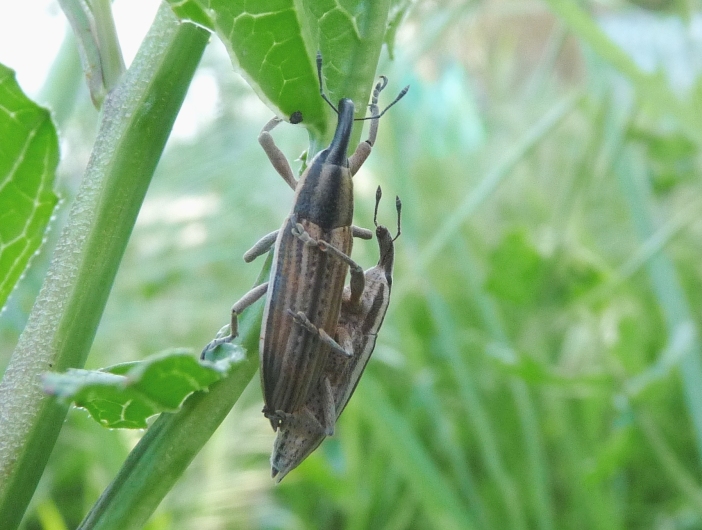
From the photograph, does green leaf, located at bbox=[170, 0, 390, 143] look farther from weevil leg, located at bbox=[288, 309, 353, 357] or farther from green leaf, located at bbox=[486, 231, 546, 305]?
green leaf, located at bbox=[486, 231, 546, 305]

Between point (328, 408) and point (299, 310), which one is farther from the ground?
point (299, 310)

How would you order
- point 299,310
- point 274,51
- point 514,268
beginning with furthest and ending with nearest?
1. point 514,268
2. point 299,310
3. point 274,51

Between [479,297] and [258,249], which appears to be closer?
[258,249]

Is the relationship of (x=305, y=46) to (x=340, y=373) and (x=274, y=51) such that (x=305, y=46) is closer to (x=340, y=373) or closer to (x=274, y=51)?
(x=274, y=51)

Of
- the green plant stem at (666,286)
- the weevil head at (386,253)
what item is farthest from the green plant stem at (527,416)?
the weevil head at (386,253)

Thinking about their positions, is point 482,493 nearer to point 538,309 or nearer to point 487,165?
point 538,309

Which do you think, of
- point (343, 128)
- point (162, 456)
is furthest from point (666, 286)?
point (162, 456)

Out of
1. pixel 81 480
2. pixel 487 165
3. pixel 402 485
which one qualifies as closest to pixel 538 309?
pixel 402 485
